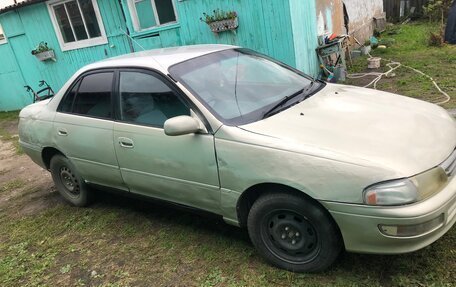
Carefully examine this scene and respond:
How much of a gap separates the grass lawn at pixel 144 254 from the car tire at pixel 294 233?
12 centimetres

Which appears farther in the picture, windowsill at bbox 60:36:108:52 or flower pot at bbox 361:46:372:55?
flower pot at bbox 361:46:372:55

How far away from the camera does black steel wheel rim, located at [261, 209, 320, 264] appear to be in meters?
2.76

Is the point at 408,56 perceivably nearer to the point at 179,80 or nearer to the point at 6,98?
the point at 179,80

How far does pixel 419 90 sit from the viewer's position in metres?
6.77

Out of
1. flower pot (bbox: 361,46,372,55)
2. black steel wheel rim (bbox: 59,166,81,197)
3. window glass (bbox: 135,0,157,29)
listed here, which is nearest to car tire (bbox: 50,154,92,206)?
black steel wheel rim (bbox: 59,166,81,197)

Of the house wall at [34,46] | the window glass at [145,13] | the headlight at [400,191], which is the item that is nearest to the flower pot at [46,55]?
the house wall at [34,46]

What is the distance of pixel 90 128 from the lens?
12.8 feet

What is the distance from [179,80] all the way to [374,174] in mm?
1712

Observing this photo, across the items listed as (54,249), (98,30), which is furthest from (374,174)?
(98,30)

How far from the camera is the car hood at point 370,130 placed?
2.48 meters

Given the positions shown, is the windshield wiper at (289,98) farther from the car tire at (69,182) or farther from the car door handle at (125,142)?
the car tire at (69,182)

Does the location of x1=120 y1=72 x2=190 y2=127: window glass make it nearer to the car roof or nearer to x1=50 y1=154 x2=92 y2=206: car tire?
the car roof

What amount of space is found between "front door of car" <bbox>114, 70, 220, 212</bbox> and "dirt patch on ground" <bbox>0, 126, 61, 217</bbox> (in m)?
2.03

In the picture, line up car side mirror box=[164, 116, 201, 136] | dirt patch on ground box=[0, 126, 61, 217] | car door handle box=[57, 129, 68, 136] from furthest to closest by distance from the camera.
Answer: dirt patch on ground box=[0, 126, 61, 217], car door handle box=[57, 129, 68, 136], car side mirror box=[164, 116, 201, 136]
